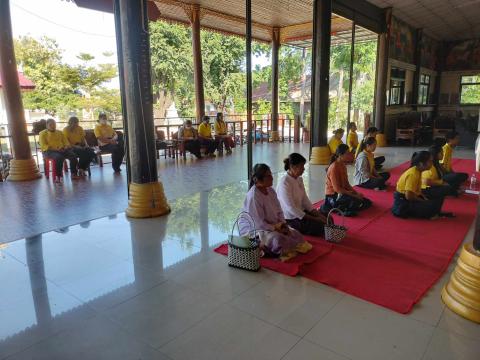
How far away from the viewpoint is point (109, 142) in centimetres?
775

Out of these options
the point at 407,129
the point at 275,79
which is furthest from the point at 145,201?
the point at 407,129

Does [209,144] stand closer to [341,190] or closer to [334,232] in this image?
[341,190]

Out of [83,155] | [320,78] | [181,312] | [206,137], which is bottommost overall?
[181,312]

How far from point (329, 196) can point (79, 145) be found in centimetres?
511

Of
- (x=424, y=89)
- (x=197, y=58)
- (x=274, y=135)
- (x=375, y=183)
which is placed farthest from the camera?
(x=424, y=89)

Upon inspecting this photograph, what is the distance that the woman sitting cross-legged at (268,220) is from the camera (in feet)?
10.3

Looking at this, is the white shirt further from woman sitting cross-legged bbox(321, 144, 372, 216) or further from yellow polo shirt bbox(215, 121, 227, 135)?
yellow polo shirt bbox(215, 121, 227, 135)

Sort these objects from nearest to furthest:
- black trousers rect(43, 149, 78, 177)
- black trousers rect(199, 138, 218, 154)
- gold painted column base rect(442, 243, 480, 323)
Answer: gold painted column base rect(442, 243, 480, 323)
black trousers rect(43, 149, 78, 177)
black trousers rect(199, 138, 218, 154)

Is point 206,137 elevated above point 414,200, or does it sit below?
above

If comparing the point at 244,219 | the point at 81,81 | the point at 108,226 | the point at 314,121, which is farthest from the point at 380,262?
the point at 81,81

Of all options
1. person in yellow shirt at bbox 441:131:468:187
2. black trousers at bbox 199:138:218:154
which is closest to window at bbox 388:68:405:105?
black trousers at bbox 199:138:218:154

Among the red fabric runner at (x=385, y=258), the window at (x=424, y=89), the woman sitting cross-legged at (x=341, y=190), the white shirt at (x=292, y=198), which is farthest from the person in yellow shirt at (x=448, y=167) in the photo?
the window at (x=424, y=89)

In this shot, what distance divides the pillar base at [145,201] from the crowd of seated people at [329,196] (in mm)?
1312

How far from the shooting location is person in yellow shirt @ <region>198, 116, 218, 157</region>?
9711 mm
